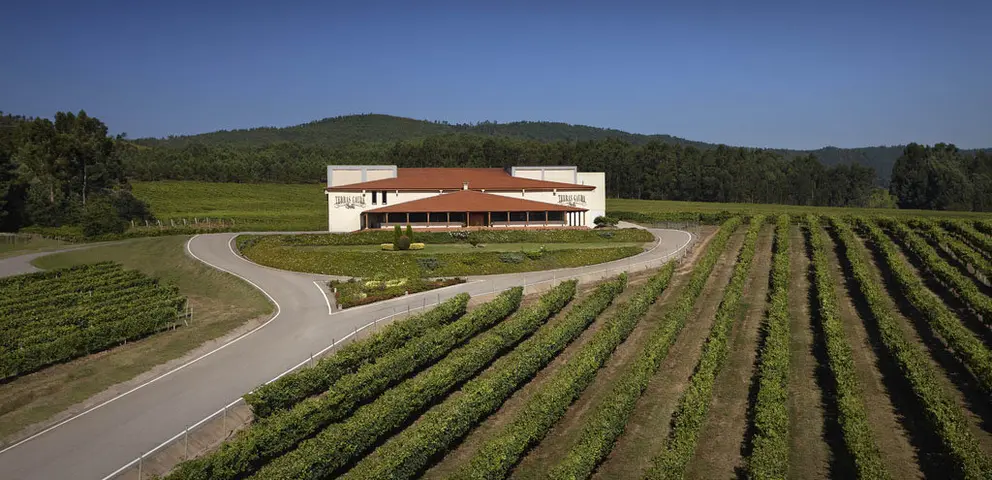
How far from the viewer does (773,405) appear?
744 inches

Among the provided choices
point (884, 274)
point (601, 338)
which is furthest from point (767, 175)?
point (601, 338)

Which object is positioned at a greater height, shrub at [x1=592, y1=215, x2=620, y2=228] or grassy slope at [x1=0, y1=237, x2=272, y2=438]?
shrub at [x1=592, y1=215, x2=620, y2=228]

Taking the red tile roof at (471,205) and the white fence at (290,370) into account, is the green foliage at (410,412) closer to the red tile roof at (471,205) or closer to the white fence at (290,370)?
the white fence at (290,370)

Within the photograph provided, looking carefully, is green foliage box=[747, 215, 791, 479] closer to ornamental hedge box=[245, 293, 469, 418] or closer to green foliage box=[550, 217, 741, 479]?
green foliage box=[550, 217, 741, 479]

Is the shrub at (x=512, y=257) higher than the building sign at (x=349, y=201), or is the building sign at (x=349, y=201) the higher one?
the building sign at (x=349, y=201)

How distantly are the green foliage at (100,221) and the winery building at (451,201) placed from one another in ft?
57.2

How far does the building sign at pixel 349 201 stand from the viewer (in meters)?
55.6

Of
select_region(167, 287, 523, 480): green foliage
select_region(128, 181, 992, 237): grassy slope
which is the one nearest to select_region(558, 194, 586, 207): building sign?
select_region(128, 181, 992, 237): grassy slope

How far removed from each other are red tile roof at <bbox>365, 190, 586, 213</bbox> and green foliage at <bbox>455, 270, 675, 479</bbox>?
90.3 feet

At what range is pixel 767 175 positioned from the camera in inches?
4929

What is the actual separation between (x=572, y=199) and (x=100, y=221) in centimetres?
3900

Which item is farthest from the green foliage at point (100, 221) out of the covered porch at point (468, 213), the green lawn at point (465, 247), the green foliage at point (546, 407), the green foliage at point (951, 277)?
the green foliage at point (951, 277)

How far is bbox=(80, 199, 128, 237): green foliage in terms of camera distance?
181ft

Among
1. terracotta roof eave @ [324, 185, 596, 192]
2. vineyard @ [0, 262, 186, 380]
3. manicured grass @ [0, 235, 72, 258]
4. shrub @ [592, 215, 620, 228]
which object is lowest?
vineyard @ [0, 262, 186, 380]
